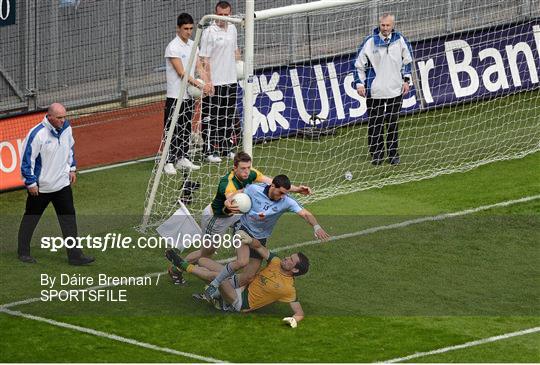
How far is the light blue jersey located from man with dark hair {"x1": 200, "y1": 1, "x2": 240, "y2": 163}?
184 inches

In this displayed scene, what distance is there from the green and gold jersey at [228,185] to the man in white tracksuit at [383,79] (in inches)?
202

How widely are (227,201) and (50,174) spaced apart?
104 inches

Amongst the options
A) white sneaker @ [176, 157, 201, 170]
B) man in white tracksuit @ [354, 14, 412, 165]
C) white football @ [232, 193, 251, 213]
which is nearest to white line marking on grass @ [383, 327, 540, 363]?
white football @ [232, 193, 251, 213]

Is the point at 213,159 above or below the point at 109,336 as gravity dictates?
above

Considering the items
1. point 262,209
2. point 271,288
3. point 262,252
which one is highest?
point 262,209

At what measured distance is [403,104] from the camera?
23.8m

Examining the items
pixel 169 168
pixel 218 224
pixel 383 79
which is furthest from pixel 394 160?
pixel 218 224

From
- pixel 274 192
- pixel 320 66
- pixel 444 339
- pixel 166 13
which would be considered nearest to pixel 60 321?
pixel 274 192

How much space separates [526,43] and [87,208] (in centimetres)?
888

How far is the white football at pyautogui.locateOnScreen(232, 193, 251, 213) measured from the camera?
51.9 ft

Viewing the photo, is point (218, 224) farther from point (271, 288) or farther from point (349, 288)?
point (349, 288)

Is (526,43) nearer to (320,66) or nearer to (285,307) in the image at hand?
(320,66)

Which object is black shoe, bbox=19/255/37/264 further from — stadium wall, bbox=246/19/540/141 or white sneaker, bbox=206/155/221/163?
stadium wall, bbox=246/19/540/141

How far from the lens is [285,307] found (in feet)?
52.9
